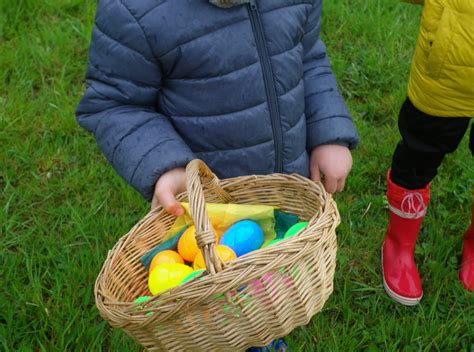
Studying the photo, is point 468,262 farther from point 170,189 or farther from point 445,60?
point 170,189

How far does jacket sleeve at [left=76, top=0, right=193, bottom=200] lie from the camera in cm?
127

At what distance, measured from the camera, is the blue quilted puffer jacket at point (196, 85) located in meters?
1.27

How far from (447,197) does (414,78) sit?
786mm

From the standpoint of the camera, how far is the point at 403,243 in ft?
6.46

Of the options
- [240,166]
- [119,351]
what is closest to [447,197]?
[240,166]

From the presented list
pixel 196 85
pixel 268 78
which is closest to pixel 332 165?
pixel 268 78

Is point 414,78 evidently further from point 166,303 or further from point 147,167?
point 166,303

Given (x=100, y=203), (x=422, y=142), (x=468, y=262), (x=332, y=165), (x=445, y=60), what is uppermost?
(x=445, y=60)

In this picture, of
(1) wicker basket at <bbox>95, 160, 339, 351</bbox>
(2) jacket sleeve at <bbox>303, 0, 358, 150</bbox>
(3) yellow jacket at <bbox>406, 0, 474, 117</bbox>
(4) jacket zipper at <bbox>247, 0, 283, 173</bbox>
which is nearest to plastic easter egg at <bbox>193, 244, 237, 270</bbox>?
(1) wicker basket at <bbox>95, 160, 339, 351</bbox>

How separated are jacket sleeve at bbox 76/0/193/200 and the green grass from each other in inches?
24.9

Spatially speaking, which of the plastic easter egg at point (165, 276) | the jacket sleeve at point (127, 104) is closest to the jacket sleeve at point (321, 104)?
the jacket sleeve at point (127, 104)

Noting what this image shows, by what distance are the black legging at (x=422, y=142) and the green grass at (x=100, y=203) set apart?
358mm

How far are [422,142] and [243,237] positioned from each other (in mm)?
618

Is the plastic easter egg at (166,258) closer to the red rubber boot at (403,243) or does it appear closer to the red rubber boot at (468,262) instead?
the red rubber boot at (403,243)
